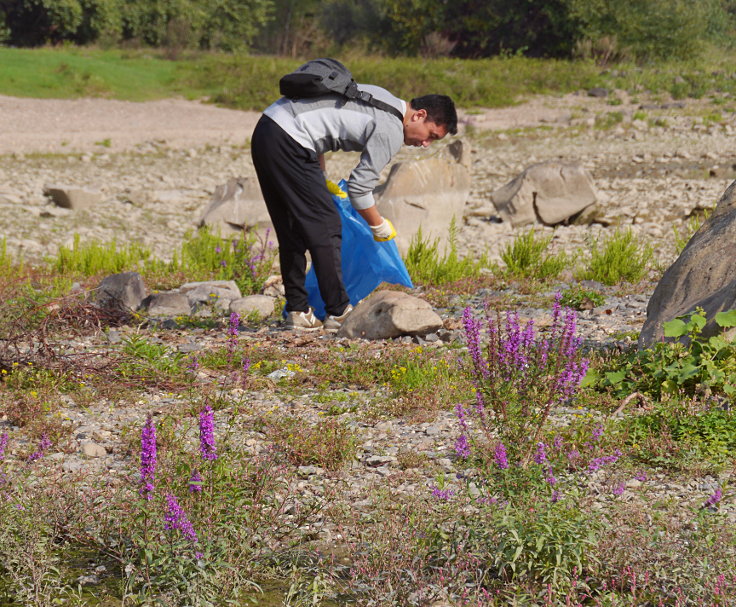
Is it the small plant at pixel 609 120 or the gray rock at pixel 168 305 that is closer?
the gray rock at pixel 168 305

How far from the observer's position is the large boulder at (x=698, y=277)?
5379mm

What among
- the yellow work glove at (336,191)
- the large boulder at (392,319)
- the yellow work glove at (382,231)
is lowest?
the large boulder at (392,319)

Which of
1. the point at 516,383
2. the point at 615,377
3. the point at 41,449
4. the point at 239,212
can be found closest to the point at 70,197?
the point at 239,212

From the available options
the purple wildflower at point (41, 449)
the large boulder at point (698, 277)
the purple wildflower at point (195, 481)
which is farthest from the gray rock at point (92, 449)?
the large boulder at point (698, 277)

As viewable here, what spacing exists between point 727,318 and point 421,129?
2425 mm

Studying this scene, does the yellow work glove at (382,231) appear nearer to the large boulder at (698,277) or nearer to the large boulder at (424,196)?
the large boulder at (698,277)

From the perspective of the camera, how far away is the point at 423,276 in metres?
8.55

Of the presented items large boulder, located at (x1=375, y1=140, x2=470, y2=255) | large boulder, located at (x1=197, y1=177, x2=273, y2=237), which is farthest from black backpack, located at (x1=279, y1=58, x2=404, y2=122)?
large boulder, located at (x1=197, y1=177, x2=273, y2=237)

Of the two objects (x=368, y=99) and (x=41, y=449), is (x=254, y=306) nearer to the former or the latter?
(x=368, y=99)

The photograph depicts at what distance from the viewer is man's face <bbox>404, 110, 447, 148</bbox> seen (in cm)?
620

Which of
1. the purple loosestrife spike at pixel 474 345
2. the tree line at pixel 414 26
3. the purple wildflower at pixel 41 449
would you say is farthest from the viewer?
the tree line at pixel 414 26

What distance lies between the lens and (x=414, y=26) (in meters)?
38.6

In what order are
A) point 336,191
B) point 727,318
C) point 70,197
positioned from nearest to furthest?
1. point 727,318
2. point 336,191
3. point 70,197

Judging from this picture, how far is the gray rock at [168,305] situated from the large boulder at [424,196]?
324 centimetres
